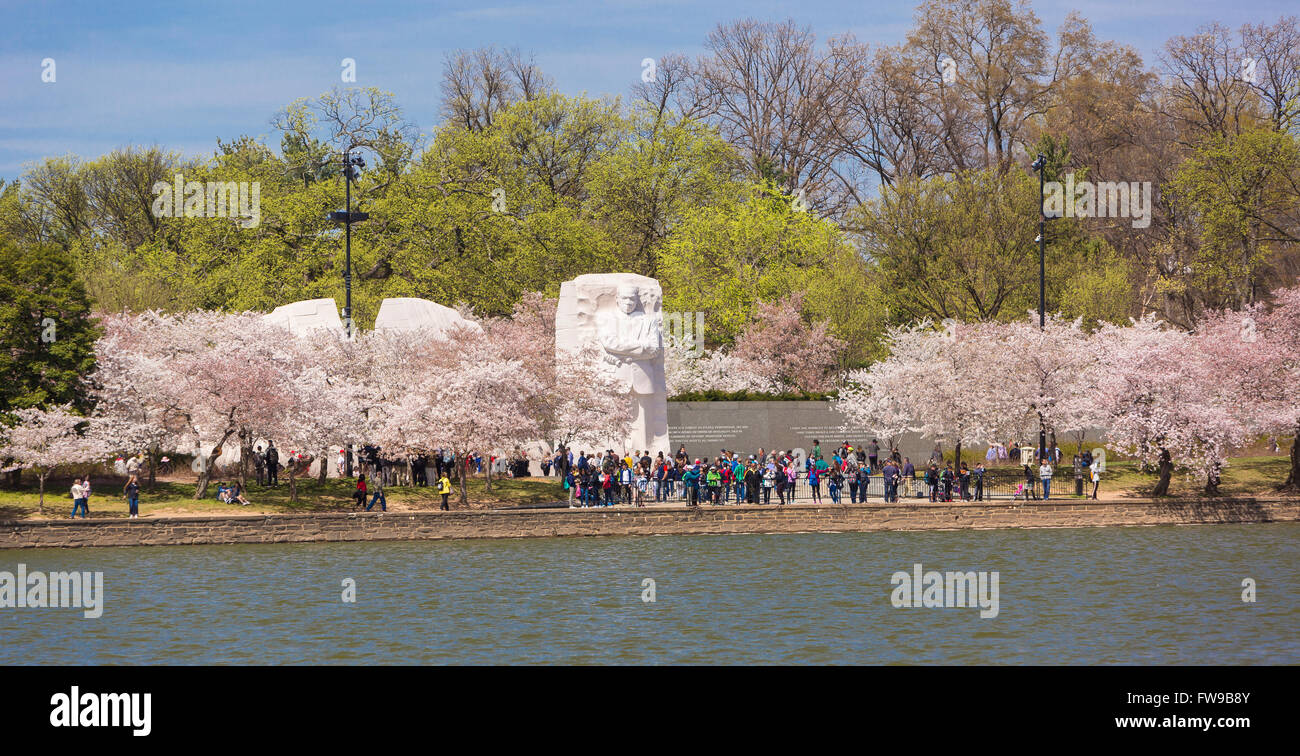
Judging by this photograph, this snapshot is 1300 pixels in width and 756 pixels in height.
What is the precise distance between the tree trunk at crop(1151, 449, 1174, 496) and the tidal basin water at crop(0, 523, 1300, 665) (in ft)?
15.4

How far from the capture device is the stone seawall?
3569cm

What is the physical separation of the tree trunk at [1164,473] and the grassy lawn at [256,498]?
19468 millimetres

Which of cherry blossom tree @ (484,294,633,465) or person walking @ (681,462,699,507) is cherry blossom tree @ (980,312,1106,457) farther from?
cherry blossom tree @ (484,294,633,465)

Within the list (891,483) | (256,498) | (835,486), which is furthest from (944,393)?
(256,498)

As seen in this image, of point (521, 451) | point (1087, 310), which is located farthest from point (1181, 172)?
point (521, 451)

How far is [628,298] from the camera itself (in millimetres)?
48438

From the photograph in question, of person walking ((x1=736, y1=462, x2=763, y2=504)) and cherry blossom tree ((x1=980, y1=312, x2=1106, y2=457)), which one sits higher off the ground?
cherry blossom tree ((x1=980, y1=312, x2=1106, y2=457))

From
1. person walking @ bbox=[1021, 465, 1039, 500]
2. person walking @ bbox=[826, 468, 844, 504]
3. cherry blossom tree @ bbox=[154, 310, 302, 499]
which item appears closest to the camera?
cherry blossom tree @ bbox=[154, 310, 302, 499]

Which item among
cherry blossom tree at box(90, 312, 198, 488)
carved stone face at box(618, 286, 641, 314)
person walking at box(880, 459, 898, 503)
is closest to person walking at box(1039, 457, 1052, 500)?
person walking at box(880, 459, 898, 503)

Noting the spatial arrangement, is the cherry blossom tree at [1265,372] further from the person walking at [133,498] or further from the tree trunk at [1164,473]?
the person walking at [133,498]

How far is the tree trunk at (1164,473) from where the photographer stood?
42.5 metres

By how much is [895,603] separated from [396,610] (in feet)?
34.5

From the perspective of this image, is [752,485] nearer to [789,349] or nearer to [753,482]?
[753,482]
